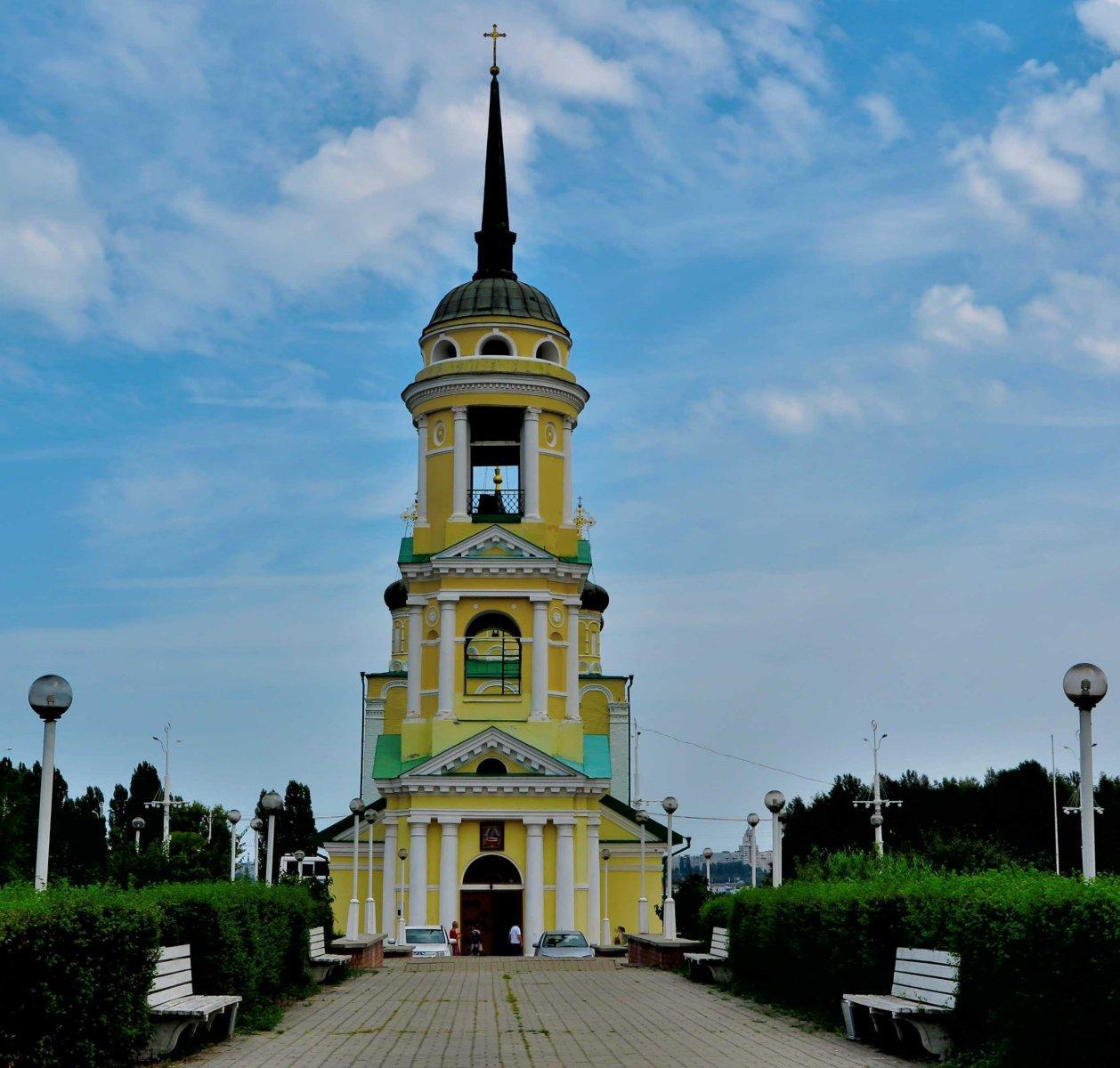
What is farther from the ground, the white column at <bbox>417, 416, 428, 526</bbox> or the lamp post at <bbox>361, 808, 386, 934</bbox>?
the white column at <bbox>417, 416, 428, 526</bbox>

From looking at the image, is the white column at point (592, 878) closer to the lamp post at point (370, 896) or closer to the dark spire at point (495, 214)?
the lamp post at point (370, 896)

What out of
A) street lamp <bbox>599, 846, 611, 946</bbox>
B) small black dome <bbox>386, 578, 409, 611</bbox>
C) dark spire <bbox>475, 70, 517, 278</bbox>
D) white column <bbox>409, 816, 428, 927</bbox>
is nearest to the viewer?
white column <bbox>409, 816, 428, 927</bbox>

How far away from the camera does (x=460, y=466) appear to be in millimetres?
53656

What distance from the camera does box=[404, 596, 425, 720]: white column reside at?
53125 millimetres

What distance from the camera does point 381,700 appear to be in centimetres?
7631

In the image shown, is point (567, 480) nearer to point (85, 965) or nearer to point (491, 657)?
point (491, 657)

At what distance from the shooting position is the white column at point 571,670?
53281mm

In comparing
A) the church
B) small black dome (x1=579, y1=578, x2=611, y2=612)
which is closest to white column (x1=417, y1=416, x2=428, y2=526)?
the church

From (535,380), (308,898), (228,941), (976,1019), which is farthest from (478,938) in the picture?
(976,1019)

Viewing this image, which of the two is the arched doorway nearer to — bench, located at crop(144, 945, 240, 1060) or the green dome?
the green dome

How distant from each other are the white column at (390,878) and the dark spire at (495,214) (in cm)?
1902

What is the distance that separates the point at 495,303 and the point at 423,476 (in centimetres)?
618

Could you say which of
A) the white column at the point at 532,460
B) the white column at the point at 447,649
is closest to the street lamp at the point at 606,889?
the white column at the point at 447,649

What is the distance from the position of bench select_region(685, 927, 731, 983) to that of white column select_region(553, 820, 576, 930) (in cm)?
2312
